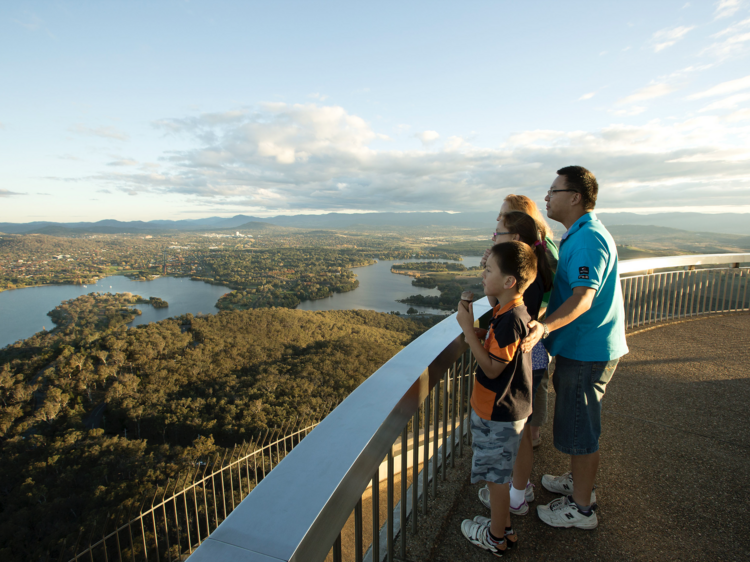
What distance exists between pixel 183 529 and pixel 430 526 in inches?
783

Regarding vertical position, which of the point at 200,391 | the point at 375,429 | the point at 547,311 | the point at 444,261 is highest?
the point at 547,311

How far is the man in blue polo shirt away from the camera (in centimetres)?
163

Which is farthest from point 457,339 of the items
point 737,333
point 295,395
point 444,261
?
point 444,261

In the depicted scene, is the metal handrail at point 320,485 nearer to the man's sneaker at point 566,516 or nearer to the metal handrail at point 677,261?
the man's sneaker at point 566,516

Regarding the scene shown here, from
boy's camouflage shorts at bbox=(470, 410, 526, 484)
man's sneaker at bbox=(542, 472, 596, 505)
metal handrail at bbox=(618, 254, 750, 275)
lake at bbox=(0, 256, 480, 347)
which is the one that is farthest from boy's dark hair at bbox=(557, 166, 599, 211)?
lake at bbox=(0, 256, 480, 347)

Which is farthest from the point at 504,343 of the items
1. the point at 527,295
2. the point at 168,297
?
the point at 168,297

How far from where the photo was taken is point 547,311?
72.0 inches

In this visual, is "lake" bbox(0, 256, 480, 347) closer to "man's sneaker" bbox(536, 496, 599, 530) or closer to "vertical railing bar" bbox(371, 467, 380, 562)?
"man's sneaker" bbox(536, 496, 599, 530)

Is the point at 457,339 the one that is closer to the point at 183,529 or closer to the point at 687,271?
the point at 687,271

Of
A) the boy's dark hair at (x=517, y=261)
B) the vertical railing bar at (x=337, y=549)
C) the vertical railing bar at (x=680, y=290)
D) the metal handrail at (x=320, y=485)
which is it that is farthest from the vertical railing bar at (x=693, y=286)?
the vertical railing bar at (x=337, y=549)

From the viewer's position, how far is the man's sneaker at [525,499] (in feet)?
5.74

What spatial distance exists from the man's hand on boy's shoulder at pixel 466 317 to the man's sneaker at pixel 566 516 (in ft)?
3.41

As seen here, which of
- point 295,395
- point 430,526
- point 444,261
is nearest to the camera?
point 430,526

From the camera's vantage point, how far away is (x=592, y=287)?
1.53 metres
